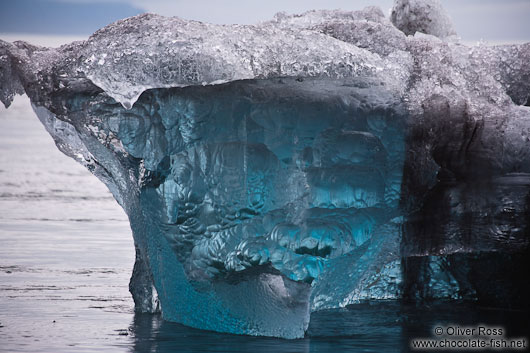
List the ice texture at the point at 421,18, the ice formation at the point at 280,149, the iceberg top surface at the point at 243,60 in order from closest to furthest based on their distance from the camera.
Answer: the iceberg top surface at the point at 243,60 < the ice formation at the point at 280,149 < the ice texture at the point at 421,18

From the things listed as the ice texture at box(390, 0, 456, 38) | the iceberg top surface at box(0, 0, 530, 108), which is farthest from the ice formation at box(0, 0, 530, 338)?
the ice texture at box(390, 0, 456, 38)

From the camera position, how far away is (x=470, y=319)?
15.9ft

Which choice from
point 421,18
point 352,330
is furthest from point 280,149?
point 421,18

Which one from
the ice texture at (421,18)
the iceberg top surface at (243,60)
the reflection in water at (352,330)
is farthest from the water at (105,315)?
the ice texture at (421,18)

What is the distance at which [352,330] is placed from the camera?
4.50m

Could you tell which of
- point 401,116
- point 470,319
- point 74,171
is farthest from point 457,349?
point 74,171

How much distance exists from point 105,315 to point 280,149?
4.03 feet

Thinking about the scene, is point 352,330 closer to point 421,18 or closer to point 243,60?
point 243,60

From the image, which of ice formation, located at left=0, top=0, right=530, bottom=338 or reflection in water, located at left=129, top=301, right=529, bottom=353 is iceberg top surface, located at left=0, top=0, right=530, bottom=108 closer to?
ice formation, located at left=0, top=0, right=530, bottom=338

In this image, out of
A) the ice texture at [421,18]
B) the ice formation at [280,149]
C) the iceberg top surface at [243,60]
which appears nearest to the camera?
the iceberg top surface at [243,60]

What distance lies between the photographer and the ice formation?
4051mm

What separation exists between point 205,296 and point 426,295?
1603mm

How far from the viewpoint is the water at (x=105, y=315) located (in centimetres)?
407

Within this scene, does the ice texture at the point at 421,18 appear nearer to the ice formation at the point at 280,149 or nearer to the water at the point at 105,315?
the ice formation at the point at 280,149
